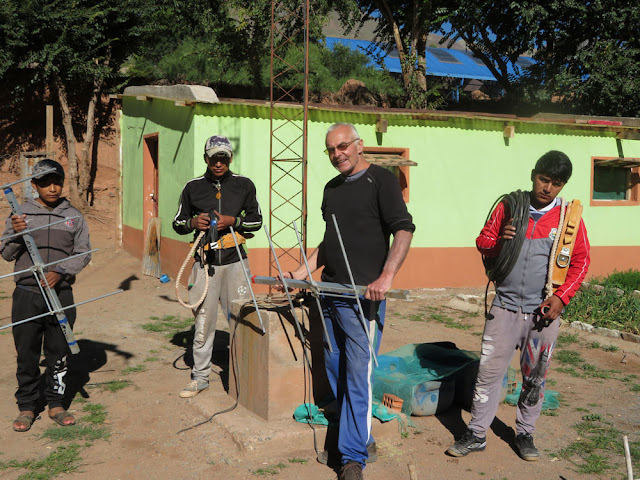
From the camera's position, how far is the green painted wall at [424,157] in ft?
34.8

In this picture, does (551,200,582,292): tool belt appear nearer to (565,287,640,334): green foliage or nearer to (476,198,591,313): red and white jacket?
(476,198,591,313): red and white jacket

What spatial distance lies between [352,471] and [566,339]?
17.1 ft

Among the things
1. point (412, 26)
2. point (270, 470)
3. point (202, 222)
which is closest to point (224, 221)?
point (202, 222)

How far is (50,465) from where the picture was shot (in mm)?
4078

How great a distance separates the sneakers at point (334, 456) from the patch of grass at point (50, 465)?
4.94 feet

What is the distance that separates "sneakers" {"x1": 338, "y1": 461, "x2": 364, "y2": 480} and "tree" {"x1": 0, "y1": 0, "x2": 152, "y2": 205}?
14497 mm

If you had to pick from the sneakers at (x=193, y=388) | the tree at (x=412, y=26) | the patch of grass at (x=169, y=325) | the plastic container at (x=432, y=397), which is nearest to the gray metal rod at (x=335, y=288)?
the plastic container at (x=432, y=397)

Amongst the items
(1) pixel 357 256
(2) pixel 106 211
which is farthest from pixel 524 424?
(2) pixel 106 211

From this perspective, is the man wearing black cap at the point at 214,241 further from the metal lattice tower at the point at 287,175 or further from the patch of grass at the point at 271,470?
the metal lattice tower at the point at 287,175

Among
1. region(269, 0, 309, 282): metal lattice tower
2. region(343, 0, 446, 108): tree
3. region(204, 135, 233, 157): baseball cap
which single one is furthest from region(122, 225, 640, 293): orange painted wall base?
region(343, 0, 446, 108): tree

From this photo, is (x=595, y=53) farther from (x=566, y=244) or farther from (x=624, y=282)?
(x=566, y=244)

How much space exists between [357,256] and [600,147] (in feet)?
35.6

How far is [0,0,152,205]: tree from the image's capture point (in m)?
16.0

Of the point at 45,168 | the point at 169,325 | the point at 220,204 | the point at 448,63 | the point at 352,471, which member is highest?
the point at 448,63
